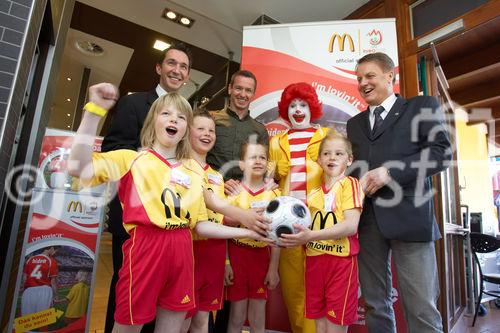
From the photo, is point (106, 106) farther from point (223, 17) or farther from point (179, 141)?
point (223, 17)

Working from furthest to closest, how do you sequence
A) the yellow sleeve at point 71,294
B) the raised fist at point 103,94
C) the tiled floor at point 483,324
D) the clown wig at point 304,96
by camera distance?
the tiled floor at point 483,324, the yellow sleeve at point 71,294, the clown wig at point 304,96, the raised fist at point 103,94

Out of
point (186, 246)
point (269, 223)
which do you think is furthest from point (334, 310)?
point (186, 246)

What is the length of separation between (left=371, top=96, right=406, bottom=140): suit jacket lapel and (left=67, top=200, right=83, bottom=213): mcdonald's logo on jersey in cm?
227

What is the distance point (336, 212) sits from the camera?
148 centimetres

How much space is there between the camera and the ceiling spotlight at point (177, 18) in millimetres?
3653

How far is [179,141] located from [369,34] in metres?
2.00

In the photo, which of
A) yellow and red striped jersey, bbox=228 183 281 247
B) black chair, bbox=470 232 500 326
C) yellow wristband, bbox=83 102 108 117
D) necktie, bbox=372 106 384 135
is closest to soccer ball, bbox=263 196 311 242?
yellow and red striped jersey, bbox=228 183 281 247

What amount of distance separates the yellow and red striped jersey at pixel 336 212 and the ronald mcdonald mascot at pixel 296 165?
0.86 feet

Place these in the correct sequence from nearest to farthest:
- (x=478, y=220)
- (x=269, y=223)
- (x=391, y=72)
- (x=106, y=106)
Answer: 1. (x=106, y=106)
2. (x=269, y=223)
3. (x=391, y=72)
4. (x=478, y=220)

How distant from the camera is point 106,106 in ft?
3.40

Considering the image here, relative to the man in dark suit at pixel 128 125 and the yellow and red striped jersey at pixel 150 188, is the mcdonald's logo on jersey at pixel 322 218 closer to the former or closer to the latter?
the yellow and red striped jersey at pixel 150 188

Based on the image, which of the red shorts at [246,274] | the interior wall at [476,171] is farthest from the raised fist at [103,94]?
the interior wall at [476,171]

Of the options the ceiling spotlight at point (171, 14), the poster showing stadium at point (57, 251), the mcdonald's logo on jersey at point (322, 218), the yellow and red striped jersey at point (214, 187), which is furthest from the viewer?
the ceiling spotlight at point (171, 14)

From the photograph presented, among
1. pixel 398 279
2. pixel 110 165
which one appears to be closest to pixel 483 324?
pixel 398 279
